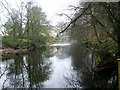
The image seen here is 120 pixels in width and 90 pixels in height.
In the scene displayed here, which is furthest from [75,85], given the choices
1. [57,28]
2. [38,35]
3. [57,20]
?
[38,35]

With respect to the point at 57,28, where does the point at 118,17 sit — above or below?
above

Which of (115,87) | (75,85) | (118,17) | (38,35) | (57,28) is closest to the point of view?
(57,28)

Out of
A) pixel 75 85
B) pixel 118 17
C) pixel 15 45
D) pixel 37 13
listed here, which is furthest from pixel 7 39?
pixel 118 17

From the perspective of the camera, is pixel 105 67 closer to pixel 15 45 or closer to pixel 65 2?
pixel 65 2

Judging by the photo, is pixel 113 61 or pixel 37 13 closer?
pixel 113 61

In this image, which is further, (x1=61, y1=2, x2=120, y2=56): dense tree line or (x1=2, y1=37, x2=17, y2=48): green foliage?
(x1=2, y1=37, x2=17, y2=48): green foliage

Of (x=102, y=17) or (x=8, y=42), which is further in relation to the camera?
(x=8, y=42)

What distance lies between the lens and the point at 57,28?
2.75m

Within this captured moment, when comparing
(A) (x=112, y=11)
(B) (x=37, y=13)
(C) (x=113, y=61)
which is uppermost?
(B) (x=37, y=13)

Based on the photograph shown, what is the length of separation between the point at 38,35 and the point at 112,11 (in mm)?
17687

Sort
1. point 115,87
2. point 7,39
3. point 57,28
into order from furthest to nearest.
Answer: point 7,39
point 115,87
point 57,28

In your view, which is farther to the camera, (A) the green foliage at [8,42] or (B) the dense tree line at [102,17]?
(A) the green foliage at [8,42]

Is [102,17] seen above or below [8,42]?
above

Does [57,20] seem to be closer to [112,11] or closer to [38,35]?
[112,11]
